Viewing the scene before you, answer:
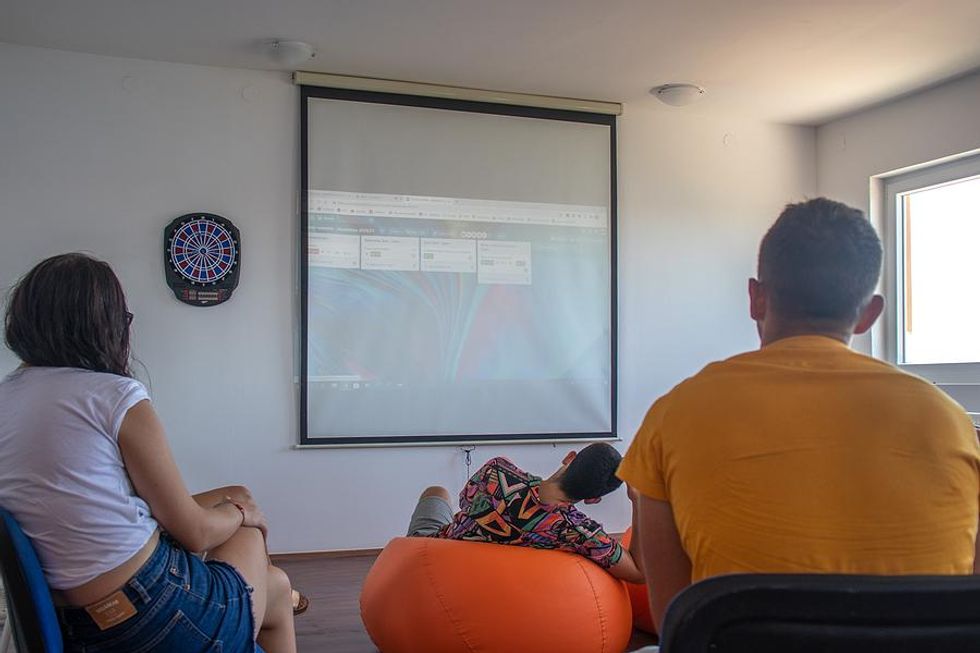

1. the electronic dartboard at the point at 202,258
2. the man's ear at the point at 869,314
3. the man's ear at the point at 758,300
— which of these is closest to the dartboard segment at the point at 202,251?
the electronic dartboard at the point at 202,258

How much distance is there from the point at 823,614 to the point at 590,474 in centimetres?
188

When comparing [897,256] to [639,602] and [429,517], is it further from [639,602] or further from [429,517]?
[429,517]

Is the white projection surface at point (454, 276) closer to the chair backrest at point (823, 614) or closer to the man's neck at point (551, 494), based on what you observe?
the man's neck at point (551, 494)

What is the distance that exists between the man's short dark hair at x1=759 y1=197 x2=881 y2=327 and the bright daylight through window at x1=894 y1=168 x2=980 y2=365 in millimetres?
3923

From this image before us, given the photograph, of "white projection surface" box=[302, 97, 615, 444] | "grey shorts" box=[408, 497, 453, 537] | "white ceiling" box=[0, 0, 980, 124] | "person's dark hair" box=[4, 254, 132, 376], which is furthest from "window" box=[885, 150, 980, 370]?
"person's dark hair" box=[4, 254, 132, 376]

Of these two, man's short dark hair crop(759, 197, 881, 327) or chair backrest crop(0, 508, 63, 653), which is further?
chair backrest crop(0, 508, 63, 653)

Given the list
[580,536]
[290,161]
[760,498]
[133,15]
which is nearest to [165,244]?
[290,161]

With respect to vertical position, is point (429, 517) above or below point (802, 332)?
below

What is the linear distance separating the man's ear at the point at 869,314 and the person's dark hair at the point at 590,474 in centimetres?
144

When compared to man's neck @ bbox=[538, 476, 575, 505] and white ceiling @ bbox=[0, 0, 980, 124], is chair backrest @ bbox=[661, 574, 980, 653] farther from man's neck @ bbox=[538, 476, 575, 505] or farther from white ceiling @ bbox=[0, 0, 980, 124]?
white ceiling @ bbox=[0, 0, 980, 124]

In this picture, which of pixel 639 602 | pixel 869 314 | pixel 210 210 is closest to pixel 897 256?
pixel 639 602

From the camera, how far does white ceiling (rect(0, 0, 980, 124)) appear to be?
3.54 meters

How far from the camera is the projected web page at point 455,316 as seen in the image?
173 inches

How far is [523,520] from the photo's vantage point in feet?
8.84
